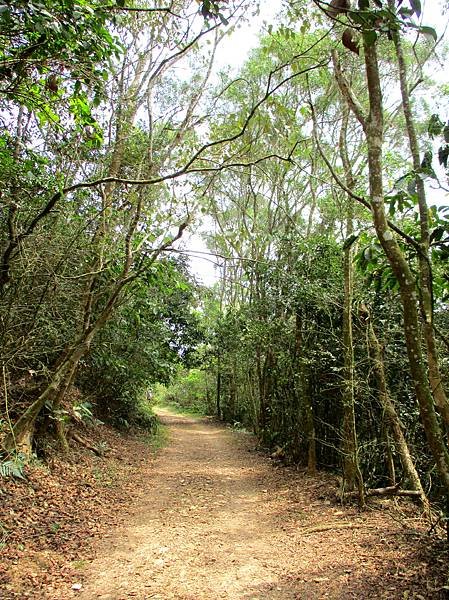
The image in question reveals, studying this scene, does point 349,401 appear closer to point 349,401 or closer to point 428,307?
point 349,401

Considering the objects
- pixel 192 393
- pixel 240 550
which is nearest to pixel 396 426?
pixel 240 550

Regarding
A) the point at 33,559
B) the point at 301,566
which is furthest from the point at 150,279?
the point at 301,566

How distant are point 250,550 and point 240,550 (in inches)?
4.9

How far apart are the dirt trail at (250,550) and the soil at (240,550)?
1 cm

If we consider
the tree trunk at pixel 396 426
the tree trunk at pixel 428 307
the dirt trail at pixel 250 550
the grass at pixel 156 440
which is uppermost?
the tree trunk at pixel 428 307

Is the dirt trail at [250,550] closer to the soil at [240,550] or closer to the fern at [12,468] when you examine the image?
the soil at [240,550]

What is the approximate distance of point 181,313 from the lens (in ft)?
62.1

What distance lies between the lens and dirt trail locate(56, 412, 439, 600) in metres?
4.06

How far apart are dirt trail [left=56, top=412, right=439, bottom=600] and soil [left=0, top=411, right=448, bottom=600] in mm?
13

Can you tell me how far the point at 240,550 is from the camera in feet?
17.1

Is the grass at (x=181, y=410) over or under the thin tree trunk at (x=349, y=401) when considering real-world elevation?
under

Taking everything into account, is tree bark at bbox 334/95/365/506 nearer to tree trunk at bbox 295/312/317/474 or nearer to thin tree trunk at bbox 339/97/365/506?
thin tree trunk at bbox 339/97/365/506

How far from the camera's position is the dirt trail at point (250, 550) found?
4059 mm

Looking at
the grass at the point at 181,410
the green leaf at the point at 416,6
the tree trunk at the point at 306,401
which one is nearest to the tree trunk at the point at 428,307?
the green leaf at the point at 416,6
